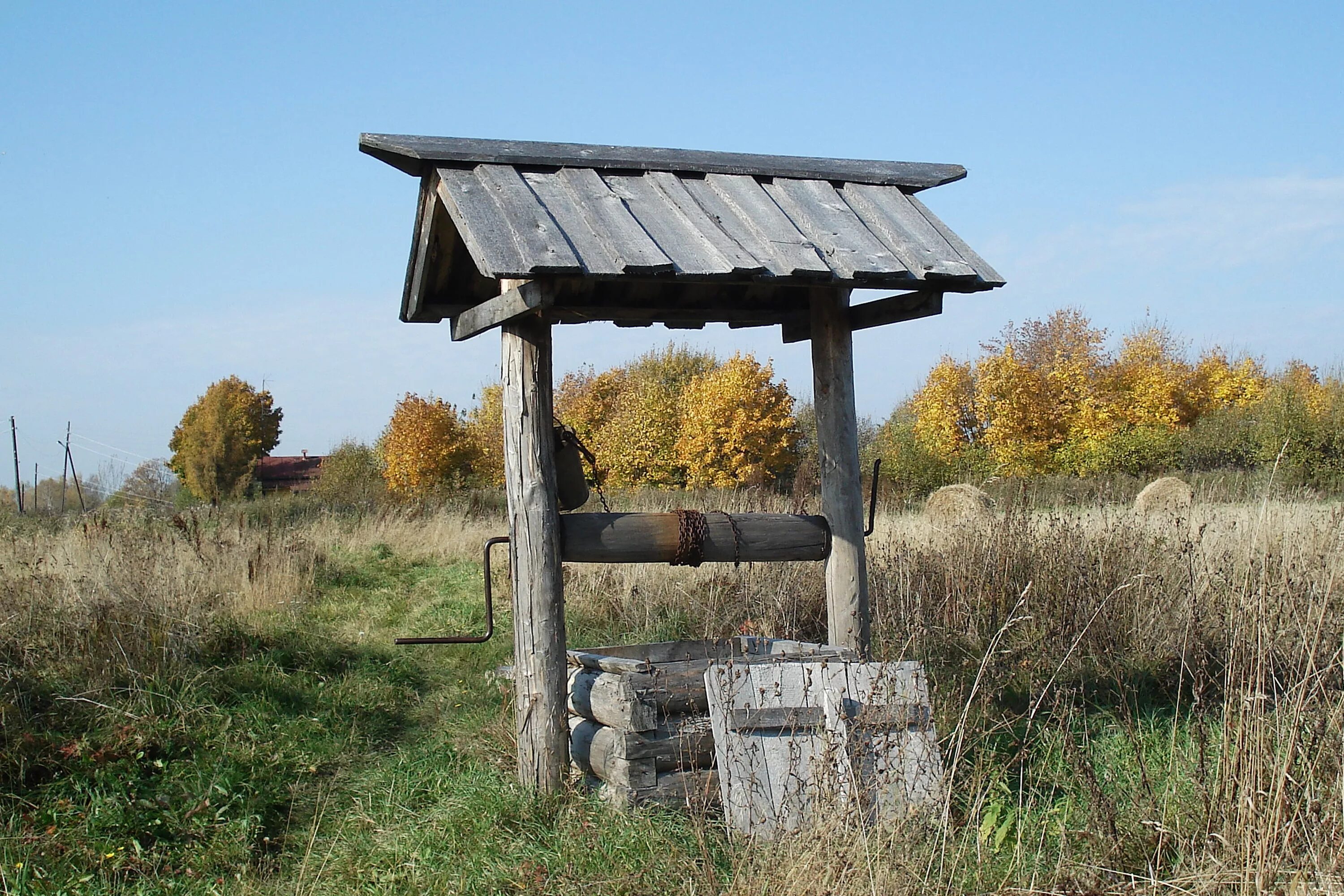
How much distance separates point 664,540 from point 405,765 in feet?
6.65

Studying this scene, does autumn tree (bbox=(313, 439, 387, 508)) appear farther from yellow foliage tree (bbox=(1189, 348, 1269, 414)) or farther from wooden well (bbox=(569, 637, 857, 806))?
yellow foliage tree (bbox=(1189, 348, 1269, 414))

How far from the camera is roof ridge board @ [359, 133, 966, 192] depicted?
477cm

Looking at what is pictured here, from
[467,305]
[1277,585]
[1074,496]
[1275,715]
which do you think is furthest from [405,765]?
[1074,496]

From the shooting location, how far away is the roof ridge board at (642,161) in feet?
15.6

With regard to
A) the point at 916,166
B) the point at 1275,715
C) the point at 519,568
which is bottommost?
the point at 1275,715

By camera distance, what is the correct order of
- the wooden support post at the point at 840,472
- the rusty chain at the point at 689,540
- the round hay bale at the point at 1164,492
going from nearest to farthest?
the rusty chain at the point at 689,540
the wooden support post at the point at 840,472
the round hay bale at the point at 1164,492

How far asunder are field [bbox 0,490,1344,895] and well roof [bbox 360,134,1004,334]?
6.61 ft

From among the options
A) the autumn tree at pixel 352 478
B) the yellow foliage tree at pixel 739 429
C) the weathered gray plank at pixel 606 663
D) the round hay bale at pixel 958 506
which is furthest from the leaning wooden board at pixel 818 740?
the yellow foliage tree at pixel 739 429

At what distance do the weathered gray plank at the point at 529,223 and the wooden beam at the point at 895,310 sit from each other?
1.66 meters

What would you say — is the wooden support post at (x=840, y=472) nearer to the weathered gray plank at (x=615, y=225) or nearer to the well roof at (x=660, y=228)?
the well roof at (x=660, y=228)

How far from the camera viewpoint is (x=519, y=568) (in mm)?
4703

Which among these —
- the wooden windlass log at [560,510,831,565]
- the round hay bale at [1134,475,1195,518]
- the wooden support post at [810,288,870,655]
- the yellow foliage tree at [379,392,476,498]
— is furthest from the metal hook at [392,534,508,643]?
the yellow foliage tree at [379,392,476,498]

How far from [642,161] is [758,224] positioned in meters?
0.74

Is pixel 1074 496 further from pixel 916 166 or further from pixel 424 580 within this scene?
pixel 916 166
